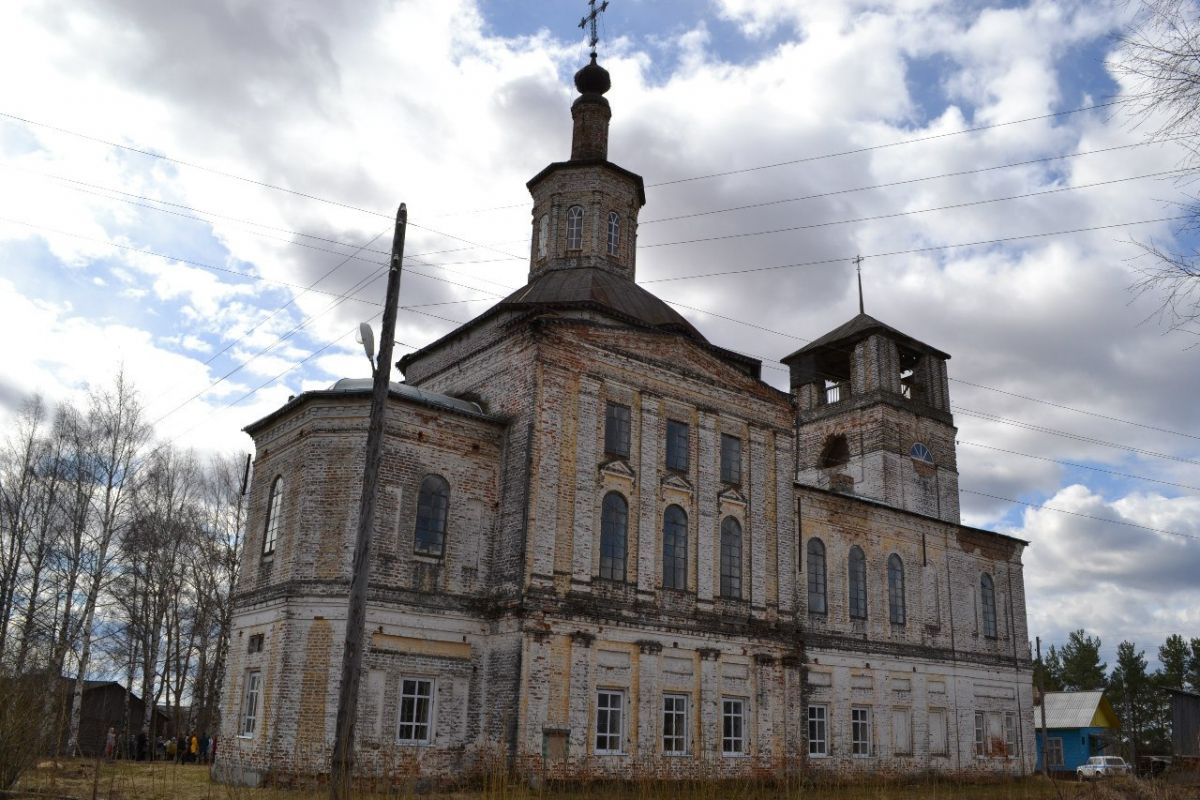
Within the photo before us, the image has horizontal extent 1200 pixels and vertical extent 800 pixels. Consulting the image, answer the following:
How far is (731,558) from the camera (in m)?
21.8

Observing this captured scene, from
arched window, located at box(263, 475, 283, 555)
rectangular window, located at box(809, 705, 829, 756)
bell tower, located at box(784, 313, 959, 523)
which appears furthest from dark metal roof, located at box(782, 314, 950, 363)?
arched window, located at box(263, 475, 283, 555)

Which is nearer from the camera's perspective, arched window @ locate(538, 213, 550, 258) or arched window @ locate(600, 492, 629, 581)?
arched window @ locate(600, 492, 629, 581)

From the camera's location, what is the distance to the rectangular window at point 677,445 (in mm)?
21422

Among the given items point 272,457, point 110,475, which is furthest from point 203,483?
point 272,457

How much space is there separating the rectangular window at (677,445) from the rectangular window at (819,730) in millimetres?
6915

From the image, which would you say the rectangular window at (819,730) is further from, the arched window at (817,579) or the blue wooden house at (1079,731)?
the blue wooden house at (1079,731)

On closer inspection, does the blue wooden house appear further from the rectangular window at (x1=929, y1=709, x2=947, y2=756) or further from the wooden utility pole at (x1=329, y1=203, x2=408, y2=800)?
the wooden utility pole at (x1=329, y1=203, x2=408, y2=800)

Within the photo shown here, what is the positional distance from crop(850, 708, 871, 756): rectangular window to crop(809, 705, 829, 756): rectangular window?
86 centimetres

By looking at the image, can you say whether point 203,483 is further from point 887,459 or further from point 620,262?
point 887,459

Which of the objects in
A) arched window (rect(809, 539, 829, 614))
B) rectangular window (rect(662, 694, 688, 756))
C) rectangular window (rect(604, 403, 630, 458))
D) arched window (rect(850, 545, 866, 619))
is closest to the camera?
rectangular window (rect(662, 694, 688, 756))

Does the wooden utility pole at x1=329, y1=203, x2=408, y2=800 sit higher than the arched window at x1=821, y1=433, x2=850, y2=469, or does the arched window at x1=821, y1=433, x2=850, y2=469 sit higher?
the arched window at x1=821, y1=433, x2=850, y2=469

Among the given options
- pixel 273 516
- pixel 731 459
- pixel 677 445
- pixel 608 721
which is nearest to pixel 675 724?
pixel 608 721

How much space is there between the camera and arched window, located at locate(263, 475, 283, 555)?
18.9 metres

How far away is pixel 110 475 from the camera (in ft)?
82.4
